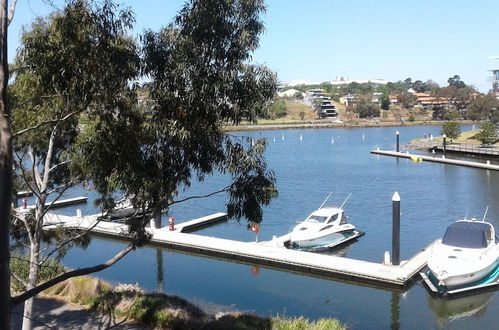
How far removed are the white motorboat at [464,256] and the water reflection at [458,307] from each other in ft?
1.67

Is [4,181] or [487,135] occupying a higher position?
[4,181]

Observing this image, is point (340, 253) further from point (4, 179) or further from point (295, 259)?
point (4, 179)

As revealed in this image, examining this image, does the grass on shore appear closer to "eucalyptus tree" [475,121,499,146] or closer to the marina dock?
the marina dock

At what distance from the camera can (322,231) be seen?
23.8 meters

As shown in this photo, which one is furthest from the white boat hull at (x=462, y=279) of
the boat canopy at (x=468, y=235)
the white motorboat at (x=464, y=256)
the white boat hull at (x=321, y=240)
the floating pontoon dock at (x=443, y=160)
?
the floating pontoon dock at (x=443, y=160)

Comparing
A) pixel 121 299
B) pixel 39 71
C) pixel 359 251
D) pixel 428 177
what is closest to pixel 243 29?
pixel 39 71

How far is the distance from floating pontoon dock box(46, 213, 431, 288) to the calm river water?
1.10 feet

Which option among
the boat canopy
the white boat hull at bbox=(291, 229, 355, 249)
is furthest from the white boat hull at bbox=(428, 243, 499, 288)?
the white boat hull at bbox=(291, 229, 355, 249)

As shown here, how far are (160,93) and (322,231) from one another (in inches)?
645

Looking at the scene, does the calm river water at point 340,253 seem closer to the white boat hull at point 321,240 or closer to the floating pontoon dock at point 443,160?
the white boat hull at point 321,240

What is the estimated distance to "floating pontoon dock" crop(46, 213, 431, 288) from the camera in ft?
61.0

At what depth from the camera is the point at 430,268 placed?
715 inches

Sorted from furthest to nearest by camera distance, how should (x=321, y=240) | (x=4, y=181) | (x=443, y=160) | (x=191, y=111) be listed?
(x=443, y=160), (x=321, y=240), (x=191, y=111), (x=4, y=181)

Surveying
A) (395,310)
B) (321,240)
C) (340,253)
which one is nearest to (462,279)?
(395,310)
